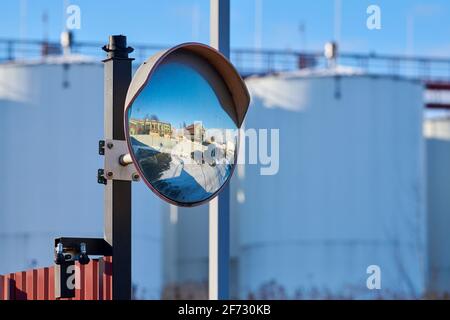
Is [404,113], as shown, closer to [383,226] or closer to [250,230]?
[383,226]

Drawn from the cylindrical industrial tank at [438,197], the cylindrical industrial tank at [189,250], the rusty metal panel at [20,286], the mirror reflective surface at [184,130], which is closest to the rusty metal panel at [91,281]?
the rusty metal panel at [20,286]

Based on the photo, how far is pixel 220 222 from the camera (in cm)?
669

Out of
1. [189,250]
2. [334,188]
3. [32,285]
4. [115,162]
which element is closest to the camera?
[115,162]

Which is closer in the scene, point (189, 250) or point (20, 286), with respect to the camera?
point (20, 286)

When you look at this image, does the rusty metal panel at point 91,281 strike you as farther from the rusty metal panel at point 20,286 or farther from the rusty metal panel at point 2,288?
the rusty metal panel at point 2,288

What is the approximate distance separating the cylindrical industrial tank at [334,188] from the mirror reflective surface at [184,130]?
1640 cm

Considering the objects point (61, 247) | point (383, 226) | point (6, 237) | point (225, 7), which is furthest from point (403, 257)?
point (61, 247)

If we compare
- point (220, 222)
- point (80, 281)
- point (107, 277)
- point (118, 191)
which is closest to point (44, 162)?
point (220, 222)

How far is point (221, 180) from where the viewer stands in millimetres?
5289

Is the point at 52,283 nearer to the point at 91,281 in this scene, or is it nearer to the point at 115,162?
the point at 91,281

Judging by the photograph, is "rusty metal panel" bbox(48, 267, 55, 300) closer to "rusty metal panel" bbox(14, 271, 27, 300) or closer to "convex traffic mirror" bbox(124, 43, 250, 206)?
"rusty metal panel" bbox(14, 271, 27, 300)

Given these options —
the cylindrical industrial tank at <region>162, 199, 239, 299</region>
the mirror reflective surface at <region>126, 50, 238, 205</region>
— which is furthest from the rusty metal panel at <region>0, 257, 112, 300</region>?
the cylindrical industrial tank at <region>162, 199, 239, 299</region>

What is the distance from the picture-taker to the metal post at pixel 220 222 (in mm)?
6672

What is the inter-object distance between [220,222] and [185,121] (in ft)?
5.46
